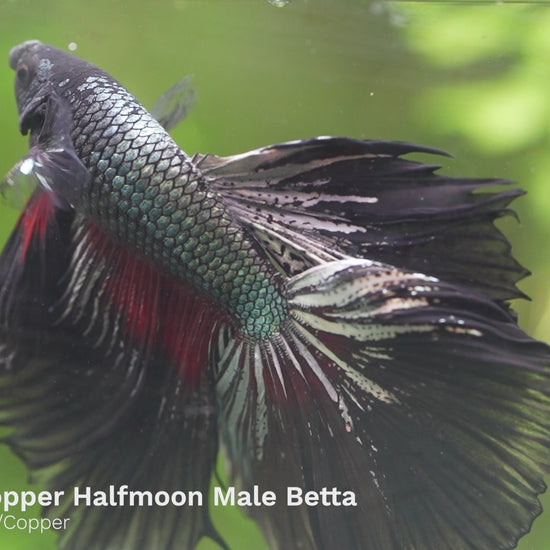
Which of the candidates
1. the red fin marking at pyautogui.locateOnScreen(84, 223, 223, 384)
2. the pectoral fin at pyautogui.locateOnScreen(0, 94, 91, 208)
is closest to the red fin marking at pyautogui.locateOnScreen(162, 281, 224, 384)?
the red fin marking at pyautogui.locateOnScreen(84, 223, 223, 384)

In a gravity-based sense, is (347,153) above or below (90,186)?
above

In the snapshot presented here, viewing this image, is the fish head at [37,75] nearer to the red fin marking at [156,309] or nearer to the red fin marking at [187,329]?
the red fin marking at [156,309]

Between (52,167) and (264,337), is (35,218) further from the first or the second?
(264,337)

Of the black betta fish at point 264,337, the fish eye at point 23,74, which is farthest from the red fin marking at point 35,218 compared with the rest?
the fish eye at point 23,74

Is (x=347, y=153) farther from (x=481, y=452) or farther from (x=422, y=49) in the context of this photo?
(x=481, y=452)

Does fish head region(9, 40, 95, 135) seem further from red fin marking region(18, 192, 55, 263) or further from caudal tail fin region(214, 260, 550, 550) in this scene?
caudal tail fin region(214, 260, 550, 550)

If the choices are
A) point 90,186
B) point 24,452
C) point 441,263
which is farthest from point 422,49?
point 24,452
